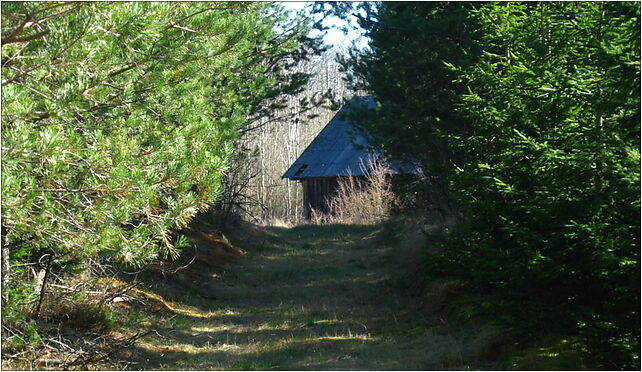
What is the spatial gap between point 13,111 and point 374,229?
66.1 ft

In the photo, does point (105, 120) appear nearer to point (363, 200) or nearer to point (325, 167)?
point (363, 200)

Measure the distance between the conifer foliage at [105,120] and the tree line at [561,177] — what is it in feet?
10.6

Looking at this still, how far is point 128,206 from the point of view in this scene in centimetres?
547

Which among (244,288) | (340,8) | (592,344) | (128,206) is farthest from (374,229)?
(128,206)

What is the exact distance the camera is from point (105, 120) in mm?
6152

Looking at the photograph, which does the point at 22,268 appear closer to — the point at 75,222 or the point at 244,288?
the point at 75,222

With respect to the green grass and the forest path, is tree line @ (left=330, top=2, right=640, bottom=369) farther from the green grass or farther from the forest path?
the forest path

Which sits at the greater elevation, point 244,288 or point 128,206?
point 128,206

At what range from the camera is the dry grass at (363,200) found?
2342 centimetres

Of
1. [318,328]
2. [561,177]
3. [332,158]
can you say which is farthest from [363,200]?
[561,177]

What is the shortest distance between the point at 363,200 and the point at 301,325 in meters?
15.9

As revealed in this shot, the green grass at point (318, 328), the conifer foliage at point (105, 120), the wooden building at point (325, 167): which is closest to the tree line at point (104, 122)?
the conifer foliage at point (105, 120)

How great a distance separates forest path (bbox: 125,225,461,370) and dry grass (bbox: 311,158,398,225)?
15.9 feet

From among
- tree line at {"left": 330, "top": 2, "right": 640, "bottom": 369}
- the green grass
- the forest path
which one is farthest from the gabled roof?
tree line at {"left": 330, "top": 2, "right": 640, "bottom": 369}
